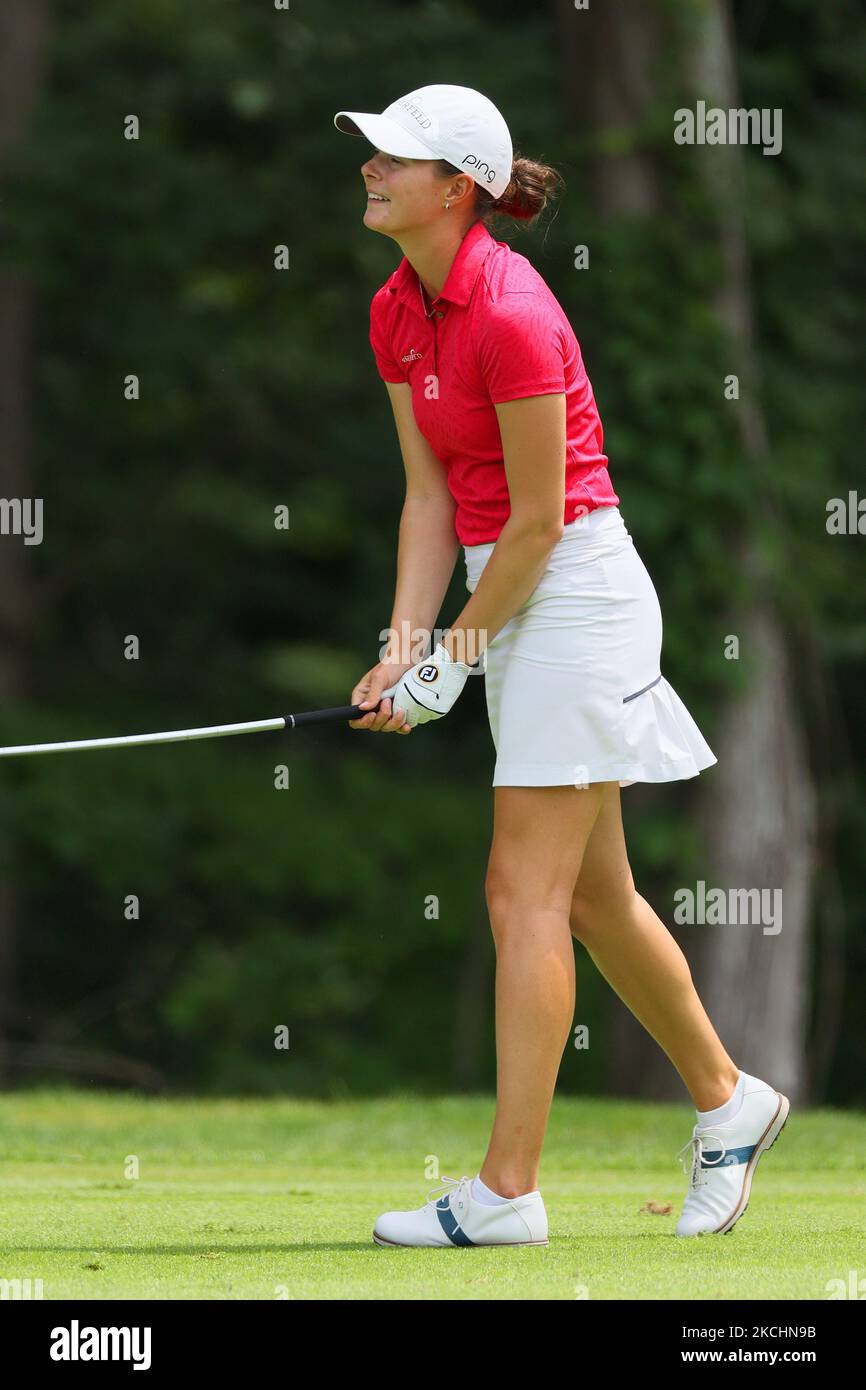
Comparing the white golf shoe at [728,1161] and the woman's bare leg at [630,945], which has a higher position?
the woman's bare leg at [630,945]

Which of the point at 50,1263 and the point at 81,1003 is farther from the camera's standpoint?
the point at 81,1003

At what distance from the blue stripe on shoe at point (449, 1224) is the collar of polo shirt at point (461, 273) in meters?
1.71

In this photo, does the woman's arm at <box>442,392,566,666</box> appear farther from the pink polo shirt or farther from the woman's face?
the woman's face

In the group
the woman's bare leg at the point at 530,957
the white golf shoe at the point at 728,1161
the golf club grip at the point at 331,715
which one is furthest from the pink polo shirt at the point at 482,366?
the white golf shoe at the point at 728,1161

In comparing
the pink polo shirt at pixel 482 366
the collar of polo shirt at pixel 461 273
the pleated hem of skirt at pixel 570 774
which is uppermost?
the collar of polo shirt at pixel 461 273

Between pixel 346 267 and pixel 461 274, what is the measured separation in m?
9.23

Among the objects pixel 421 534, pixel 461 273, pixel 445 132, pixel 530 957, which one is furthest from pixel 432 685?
pixel 445 132

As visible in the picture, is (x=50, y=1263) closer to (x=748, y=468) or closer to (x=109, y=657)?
(x=748, y=468)

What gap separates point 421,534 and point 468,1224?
138cm

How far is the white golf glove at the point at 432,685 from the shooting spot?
3.86 metres

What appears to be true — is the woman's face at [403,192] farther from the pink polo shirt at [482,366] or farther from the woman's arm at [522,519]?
the woman's arm at [522,519]

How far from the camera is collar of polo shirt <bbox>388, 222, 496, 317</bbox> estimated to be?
379 centimetres

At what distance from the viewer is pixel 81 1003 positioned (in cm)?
1291
